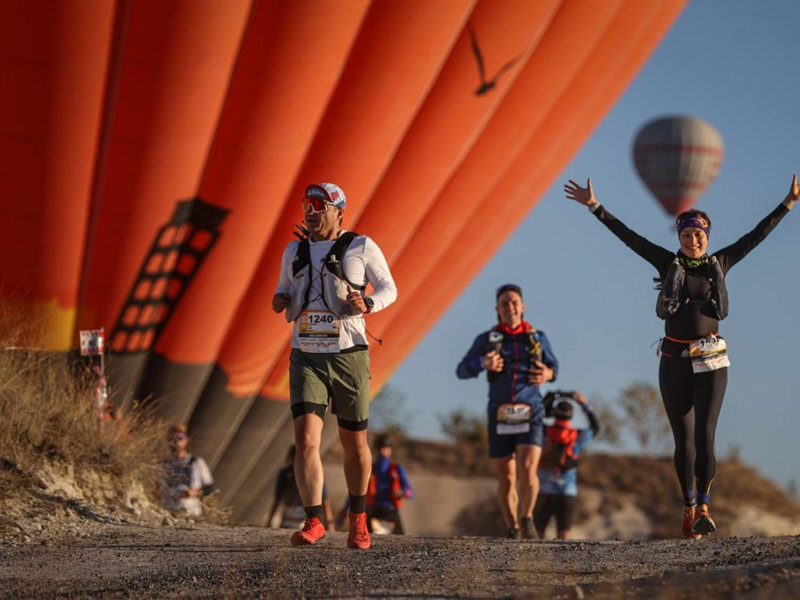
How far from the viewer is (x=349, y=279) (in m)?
Result: 6.42

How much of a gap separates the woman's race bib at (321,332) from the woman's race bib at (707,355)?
1.90 m

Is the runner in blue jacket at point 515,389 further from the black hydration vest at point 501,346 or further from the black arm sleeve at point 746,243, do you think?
the black arm sleeve at point 746,243

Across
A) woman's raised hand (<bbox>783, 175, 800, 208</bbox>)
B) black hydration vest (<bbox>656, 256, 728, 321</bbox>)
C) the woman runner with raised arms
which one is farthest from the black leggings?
woman's raised hand (<bbox>783, 175, 800, 208</bbox>)

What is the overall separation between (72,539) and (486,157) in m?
7.59

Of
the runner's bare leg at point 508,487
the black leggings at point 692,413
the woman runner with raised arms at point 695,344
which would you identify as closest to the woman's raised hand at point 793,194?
the woman runner with raised arms at point 695,344

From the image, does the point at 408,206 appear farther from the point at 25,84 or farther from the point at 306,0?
the point at 25,84

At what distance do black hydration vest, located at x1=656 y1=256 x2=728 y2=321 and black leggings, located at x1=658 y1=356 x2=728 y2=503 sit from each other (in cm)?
29

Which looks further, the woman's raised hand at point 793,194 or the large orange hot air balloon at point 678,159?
the large orange hot air balloon at point 678,159

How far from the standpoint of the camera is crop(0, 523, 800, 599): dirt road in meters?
4.55

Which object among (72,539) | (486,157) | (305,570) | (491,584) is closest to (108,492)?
(72,539)

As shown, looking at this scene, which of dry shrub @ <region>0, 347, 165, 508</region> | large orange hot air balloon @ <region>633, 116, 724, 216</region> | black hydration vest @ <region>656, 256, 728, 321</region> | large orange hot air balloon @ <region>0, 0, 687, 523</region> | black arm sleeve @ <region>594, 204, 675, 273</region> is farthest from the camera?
large orange hot air balloon @ <region>633, 116, 724, 216</region>

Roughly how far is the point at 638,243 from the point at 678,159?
19856 millimetres

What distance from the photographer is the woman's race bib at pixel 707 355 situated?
22.1ft

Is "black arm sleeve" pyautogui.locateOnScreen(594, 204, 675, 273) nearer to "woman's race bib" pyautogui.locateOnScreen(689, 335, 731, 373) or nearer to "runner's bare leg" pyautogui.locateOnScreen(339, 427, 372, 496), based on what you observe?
"woman's race bib" pyautogui.locateOnScreen(689, 335, 731, 373)
